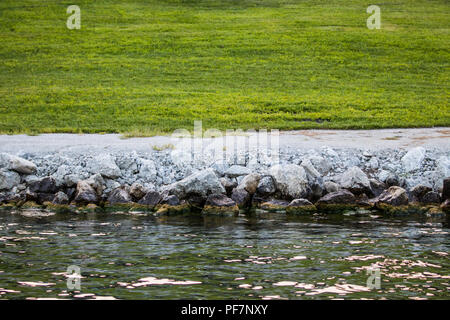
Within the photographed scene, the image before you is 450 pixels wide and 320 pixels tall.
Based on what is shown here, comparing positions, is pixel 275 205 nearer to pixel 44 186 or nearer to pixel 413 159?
pixel 413 159

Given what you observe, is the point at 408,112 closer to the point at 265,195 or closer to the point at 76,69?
the point at 265,195

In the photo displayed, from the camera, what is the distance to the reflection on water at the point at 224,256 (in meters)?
8.91

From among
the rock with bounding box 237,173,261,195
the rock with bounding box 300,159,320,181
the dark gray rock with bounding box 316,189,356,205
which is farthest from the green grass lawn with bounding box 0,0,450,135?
the dark gray rock with bounding box 316,189,356,205

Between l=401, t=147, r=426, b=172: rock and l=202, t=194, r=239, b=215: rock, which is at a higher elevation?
l=401, t=147, r=426, b=172: rock

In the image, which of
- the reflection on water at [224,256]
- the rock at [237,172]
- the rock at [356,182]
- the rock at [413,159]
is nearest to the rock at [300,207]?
the reflection on water at [224,256]

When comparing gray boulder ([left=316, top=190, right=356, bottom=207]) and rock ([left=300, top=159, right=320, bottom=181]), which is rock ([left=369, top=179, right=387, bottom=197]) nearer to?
gray boulder ([left=316, top=190, right=356, bottom=207])

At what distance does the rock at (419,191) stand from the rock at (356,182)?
1.04 meters

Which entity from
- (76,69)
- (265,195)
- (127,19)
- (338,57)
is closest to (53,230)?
(265,195)

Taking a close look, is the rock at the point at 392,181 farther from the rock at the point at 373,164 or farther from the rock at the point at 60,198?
the rock at the point at 60,198

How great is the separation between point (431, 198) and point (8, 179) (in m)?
10.5

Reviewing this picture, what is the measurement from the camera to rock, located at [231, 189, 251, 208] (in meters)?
15.3

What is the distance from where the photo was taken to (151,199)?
50.2 ft

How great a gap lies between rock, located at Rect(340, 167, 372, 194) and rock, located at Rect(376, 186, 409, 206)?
46 centimetres

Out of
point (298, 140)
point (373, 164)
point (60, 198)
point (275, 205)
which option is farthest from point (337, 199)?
point (60, 198)
